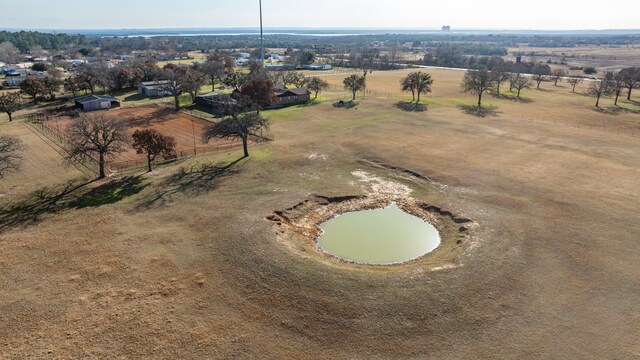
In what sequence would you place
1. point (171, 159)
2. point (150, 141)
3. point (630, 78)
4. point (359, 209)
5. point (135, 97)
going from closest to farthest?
point (359, 209)
point (150, 141)
point (171, 159)
point (630, 78)
point (135, 97)

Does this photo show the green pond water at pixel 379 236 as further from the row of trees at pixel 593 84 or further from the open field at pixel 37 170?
the row of trees at pixel 593 84

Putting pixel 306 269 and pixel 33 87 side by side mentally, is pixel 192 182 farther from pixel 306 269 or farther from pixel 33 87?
pixel 33 87

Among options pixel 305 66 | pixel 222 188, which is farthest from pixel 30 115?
pixel 305 66

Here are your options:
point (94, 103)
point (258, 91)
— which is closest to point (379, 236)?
point (258, 91)

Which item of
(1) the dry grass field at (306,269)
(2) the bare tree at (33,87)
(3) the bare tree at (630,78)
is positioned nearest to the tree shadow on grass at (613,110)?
(3) the bare tree at (630,78)

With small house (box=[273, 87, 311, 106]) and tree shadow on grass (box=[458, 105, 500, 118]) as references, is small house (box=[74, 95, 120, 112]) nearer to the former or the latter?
small house (box=[273, 87, 311, 106])
